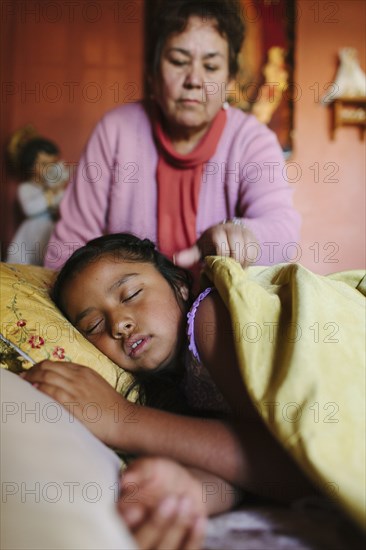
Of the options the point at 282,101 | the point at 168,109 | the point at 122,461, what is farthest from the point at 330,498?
the point at 282,101

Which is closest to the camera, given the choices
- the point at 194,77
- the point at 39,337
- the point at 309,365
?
the point at 309,365

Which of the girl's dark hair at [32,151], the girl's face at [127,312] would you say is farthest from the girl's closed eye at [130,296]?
the girl's dark hair at [32,151]

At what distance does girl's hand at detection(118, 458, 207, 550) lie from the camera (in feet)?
1.48

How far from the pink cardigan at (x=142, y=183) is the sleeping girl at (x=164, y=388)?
446 mm

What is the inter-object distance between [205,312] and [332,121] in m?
3.16

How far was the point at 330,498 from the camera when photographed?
579 millimetres

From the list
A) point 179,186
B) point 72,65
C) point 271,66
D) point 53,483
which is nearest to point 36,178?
point 72,65

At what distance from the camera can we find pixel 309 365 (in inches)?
25.5

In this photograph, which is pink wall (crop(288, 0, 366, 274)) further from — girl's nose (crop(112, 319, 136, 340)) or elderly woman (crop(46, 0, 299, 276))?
girl's nose (crop(112, 319, 136, 340))

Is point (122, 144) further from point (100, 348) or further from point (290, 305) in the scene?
point (290, 305)

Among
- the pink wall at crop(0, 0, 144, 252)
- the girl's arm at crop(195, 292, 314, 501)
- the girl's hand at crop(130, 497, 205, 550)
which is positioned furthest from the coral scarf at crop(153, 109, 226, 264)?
the pink wall at crop(0, 0, 144, 252)

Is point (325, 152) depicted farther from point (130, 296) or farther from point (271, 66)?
point (130, 296)

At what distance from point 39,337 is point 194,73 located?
2.95 ft

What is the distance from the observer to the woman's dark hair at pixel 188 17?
1.52m
